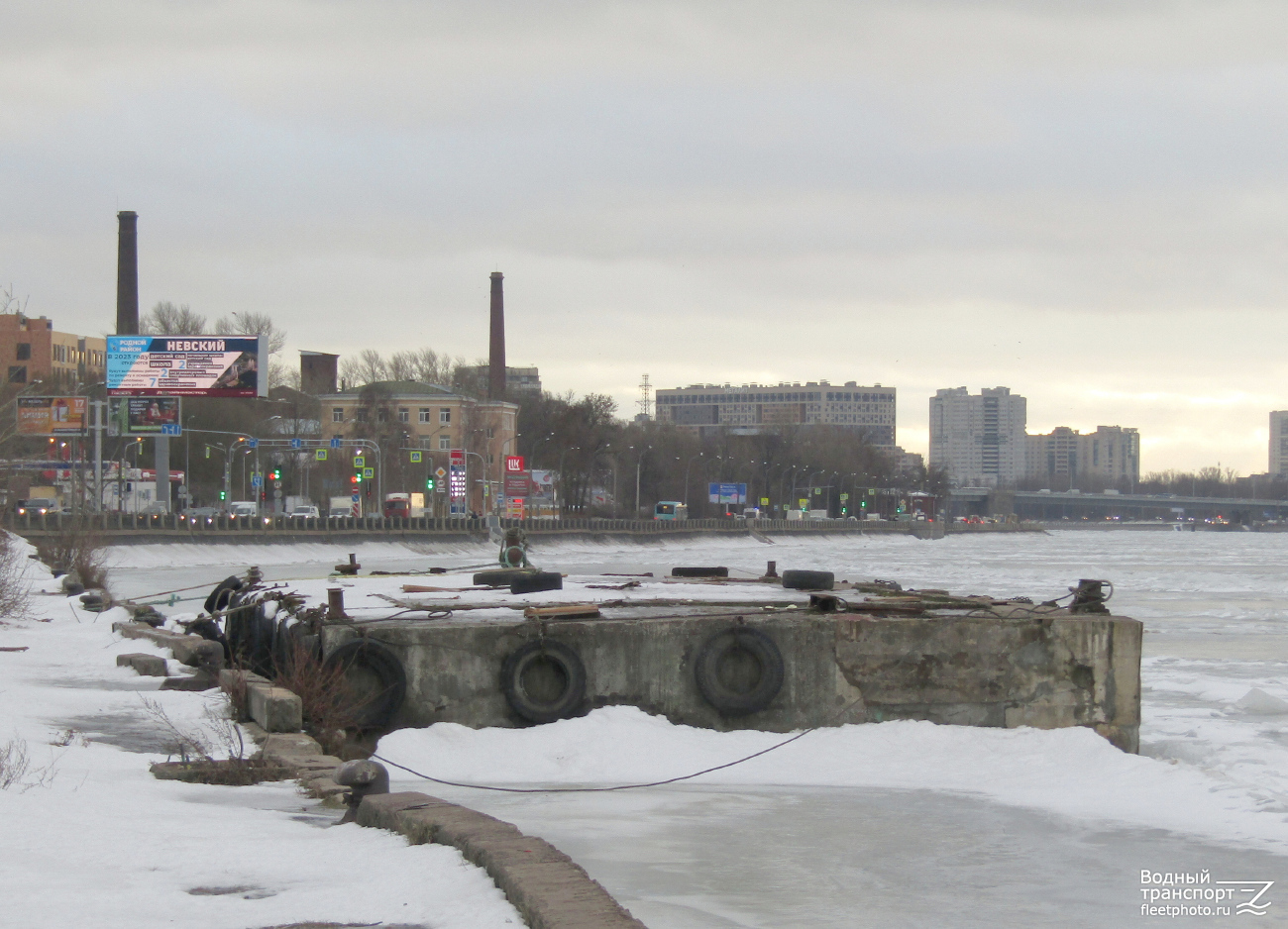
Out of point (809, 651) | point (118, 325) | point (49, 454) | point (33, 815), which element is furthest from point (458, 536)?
point (33, 815)

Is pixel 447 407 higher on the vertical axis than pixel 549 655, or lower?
higher

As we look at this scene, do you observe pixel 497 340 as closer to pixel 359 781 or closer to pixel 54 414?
pixel 54 414

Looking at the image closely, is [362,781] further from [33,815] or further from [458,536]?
[458,536]

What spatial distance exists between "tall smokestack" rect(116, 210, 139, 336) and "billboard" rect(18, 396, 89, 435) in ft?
81.6

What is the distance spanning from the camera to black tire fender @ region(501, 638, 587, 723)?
51.5ft

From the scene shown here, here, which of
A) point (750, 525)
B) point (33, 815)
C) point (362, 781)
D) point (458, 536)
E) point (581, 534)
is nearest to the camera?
point (33, 815)

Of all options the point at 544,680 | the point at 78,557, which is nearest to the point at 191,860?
the point at 544,680

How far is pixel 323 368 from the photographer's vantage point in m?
158

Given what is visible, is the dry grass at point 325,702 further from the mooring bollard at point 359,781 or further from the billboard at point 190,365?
the billboard at point 190,365

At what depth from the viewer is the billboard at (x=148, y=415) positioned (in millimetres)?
79188

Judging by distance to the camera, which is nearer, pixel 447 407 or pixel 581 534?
pixel 581 534

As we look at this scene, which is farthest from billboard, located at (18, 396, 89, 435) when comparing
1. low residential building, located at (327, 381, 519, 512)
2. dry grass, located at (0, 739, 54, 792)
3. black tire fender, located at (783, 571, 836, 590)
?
dry grass, located at (0, 739, 54, 792)

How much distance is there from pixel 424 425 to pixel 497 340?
15711mm

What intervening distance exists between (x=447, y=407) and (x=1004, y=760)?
5060 inches
